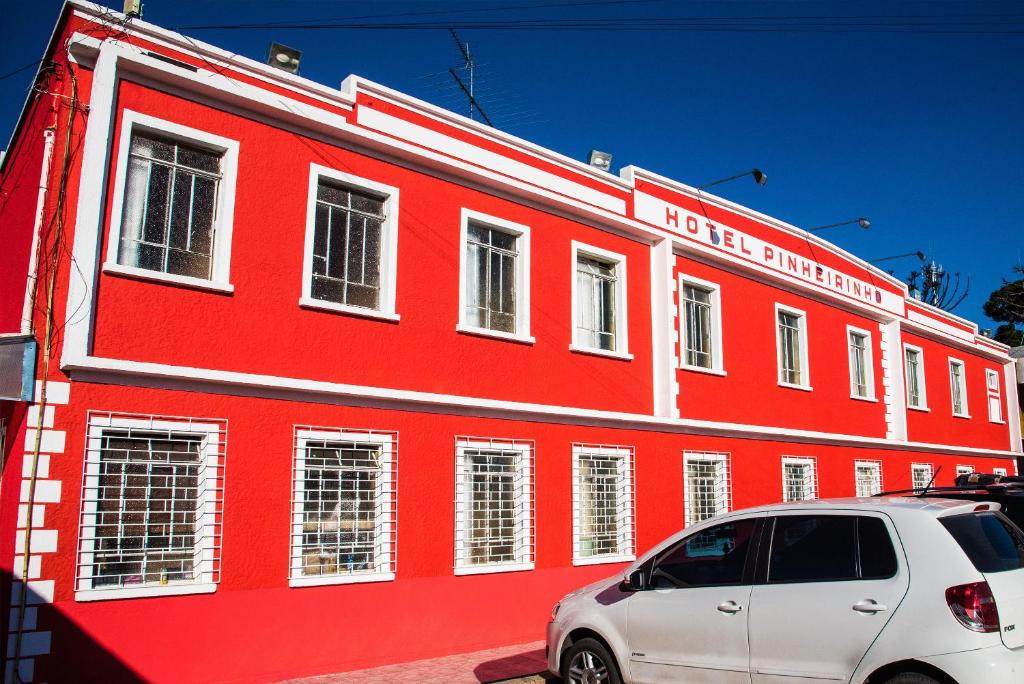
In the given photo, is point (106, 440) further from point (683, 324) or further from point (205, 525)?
point (683, 324)

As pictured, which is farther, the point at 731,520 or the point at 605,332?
the point at 605,332

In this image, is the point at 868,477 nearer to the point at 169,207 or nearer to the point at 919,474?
the point at 919,474

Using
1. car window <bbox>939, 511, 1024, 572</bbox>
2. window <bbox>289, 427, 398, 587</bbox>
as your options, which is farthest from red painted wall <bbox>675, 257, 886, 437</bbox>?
car window <bbox>939, 511, 1024, 572</bbox>

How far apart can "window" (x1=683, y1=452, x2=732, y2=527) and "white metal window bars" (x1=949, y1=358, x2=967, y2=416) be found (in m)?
11.6

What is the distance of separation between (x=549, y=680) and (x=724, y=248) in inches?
360

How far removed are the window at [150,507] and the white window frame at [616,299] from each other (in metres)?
5.78

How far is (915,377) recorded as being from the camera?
21.7m

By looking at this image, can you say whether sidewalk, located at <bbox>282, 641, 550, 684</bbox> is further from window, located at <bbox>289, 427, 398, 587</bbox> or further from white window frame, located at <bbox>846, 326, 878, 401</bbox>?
white window frame, located at <bbox>846, 326, 878, 401</bbox>

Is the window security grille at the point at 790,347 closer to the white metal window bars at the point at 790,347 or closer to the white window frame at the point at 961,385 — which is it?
the white metal window bars at the point at 790,347

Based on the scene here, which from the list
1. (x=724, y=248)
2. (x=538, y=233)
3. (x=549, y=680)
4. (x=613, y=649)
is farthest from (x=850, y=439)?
(x=613, y=649)

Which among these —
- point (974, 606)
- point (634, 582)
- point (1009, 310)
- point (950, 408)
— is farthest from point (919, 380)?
point (1009, 310)

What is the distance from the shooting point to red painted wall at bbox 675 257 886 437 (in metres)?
15.0

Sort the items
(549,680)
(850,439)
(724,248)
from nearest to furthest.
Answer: (549,680), (724,248), (850,439)

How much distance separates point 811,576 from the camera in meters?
6.18
